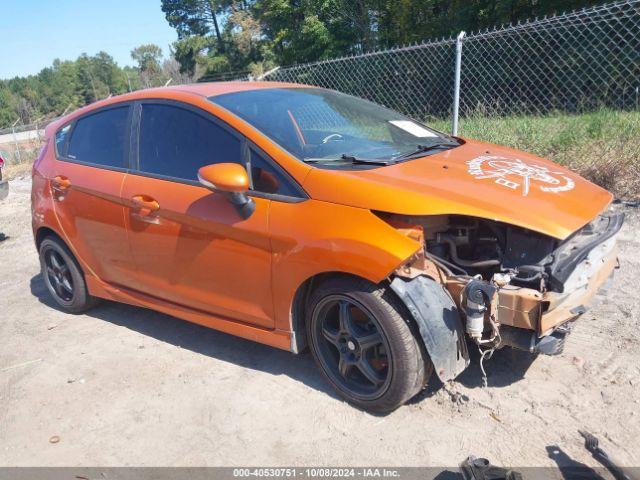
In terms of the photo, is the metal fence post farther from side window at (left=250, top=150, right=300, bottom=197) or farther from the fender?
the fender

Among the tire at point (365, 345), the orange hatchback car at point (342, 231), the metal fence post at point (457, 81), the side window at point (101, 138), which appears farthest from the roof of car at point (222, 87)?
the metal fence post at point (457, 81)

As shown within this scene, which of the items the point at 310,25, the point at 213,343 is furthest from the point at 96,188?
the point at 310,25

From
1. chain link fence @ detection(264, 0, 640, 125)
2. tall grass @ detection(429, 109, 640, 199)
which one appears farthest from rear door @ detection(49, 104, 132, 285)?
tall grass @ detection(429, 109, 640, 199)

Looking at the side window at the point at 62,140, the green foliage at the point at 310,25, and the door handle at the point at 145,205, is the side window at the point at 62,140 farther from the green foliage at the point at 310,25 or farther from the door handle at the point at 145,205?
the green foliage at the point at 310,25

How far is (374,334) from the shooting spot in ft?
9.67

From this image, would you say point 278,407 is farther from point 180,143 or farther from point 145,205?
point 180,143

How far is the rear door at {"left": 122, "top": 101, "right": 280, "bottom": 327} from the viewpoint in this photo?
321 centimetres

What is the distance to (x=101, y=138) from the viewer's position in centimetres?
422

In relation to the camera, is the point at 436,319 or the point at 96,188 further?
the point at 96,188

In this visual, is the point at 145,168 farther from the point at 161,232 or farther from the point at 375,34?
the point at 375,34

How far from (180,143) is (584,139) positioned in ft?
16.3

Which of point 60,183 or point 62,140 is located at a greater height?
point 62,140

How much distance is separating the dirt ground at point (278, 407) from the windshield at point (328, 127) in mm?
1374

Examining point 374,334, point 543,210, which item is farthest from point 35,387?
point 543,210
